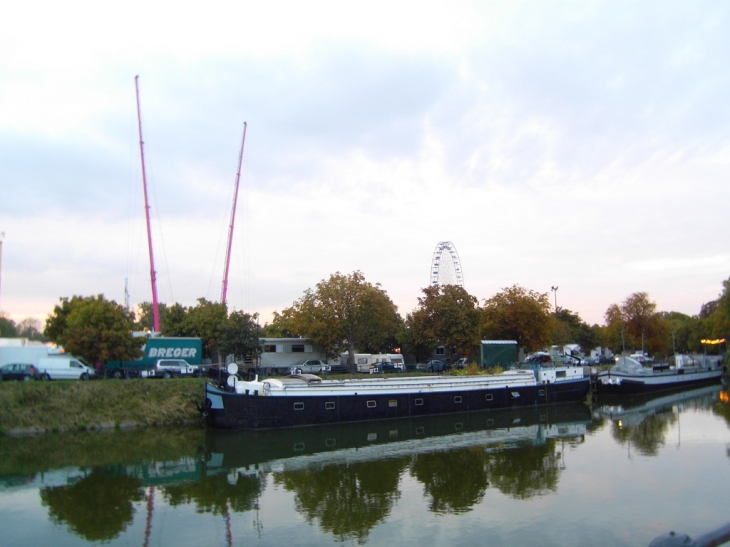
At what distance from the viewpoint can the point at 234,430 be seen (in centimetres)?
2750

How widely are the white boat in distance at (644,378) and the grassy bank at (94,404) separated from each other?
31.4m

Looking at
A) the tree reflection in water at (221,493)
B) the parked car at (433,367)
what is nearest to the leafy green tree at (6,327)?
the parked car at (433,367)

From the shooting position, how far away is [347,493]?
55.7ft

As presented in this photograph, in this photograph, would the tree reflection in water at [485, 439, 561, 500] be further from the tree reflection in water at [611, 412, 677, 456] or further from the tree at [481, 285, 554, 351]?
the tree at [481, 285, 554, 351]

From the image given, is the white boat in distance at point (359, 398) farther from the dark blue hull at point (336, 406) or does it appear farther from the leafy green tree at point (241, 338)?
the leafy green tree at point (241, 338)

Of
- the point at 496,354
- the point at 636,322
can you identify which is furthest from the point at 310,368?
the point at 636,322

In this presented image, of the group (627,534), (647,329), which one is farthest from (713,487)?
(647,329)

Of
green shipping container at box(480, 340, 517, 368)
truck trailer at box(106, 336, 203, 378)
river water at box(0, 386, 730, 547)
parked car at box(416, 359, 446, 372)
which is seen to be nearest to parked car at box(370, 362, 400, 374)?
parked car at box(416, 359, 446, 372)

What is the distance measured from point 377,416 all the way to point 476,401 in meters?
7.09

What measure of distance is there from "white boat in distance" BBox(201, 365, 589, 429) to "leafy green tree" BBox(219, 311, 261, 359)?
10626 millimetres

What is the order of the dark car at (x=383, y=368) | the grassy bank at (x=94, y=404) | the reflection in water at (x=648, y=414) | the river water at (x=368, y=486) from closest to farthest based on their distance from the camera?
the river water at (x=368, y=486)
the reflection in water at (x=648, y=414)
the grassy bank at (x=94, y=404)
the dark car at (x=383, y=368)

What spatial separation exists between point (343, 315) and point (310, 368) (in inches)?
254

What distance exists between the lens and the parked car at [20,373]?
33.6 meters

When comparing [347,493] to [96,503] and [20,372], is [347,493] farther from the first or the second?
[20,372]
